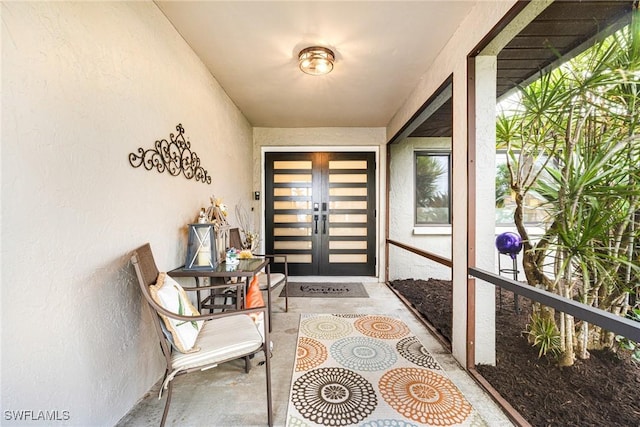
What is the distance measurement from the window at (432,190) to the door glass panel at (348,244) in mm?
998

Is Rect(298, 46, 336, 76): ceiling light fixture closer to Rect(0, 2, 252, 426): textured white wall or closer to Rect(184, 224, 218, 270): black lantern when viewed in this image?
Rect(0, 2, 252, 426): textured white wall

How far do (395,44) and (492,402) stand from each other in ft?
8.55

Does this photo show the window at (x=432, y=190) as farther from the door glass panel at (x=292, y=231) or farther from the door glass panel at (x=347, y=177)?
the door glass panel at (x=292, y=231)

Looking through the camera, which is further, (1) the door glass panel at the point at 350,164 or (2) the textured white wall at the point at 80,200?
(1) the door glass panel at the point at 350,164

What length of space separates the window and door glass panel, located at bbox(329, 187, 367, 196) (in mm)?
937

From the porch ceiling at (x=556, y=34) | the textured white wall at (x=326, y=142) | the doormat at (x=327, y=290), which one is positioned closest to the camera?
the porch ceiling at (x=556, y=34)

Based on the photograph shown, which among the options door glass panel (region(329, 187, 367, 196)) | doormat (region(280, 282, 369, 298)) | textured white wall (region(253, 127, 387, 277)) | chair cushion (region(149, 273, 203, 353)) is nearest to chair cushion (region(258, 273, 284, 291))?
doormat (region(280, 282, 369, 298))

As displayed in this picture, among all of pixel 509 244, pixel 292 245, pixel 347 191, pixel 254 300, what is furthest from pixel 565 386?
pixel 292 245

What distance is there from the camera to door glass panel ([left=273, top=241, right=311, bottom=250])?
4.36 m

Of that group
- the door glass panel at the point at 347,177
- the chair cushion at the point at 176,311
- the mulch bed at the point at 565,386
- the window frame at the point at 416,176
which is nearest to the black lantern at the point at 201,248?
the chair cushion at the point at 176,311

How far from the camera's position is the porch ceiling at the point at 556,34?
1537 millimetres

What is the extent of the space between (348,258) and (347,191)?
3.76 ft

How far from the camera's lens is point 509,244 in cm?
229

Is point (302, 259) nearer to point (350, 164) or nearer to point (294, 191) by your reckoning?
point (294, 191)
